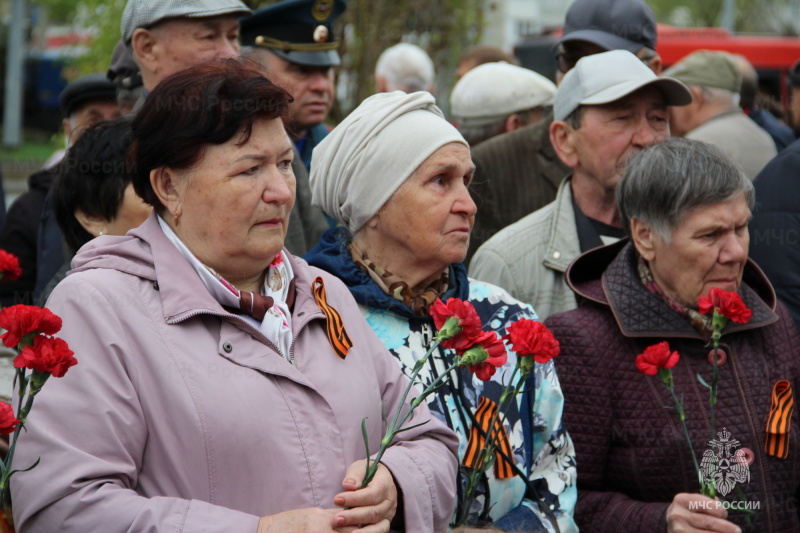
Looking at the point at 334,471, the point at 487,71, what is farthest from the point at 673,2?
the point at 334,471

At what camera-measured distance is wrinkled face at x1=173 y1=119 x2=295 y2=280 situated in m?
2.72

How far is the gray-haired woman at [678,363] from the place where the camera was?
3.39m

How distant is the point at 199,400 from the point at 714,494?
4.98 feet

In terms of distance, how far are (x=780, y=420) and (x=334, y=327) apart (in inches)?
58.3

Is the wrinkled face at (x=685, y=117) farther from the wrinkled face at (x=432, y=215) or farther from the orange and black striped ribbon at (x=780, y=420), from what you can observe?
the wrinkled face at (x=432, y=215)

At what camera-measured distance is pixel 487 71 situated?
644cm

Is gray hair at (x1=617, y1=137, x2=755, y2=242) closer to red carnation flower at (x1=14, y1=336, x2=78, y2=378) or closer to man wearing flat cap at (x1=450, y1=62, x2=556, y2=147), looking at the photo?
red carnation flower at (x1=14, y1=336, x2=78, y2=378)

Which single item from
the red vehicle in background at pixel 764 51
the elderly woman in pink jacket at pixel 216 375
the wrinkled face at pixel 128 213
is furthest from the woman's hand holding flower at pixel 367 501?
the red vehicle in background at pixel 764 51

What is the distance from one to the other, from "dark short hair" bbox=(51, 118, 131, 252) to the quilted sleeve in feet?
5.16

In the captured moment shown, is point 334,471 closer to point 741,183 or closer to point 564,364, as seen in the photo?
point 564,364

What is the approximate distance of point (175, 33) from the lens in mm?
4516

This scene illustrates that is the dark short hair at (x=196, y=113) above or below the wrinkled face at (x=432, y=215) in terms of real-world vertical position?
above

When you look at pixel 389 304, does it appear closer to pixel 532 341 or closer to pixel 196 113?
pixel 532 341

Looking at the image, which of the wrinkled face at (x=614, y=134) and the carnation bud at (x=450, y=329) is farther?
the wrinkled face at (x=614, y=134)
